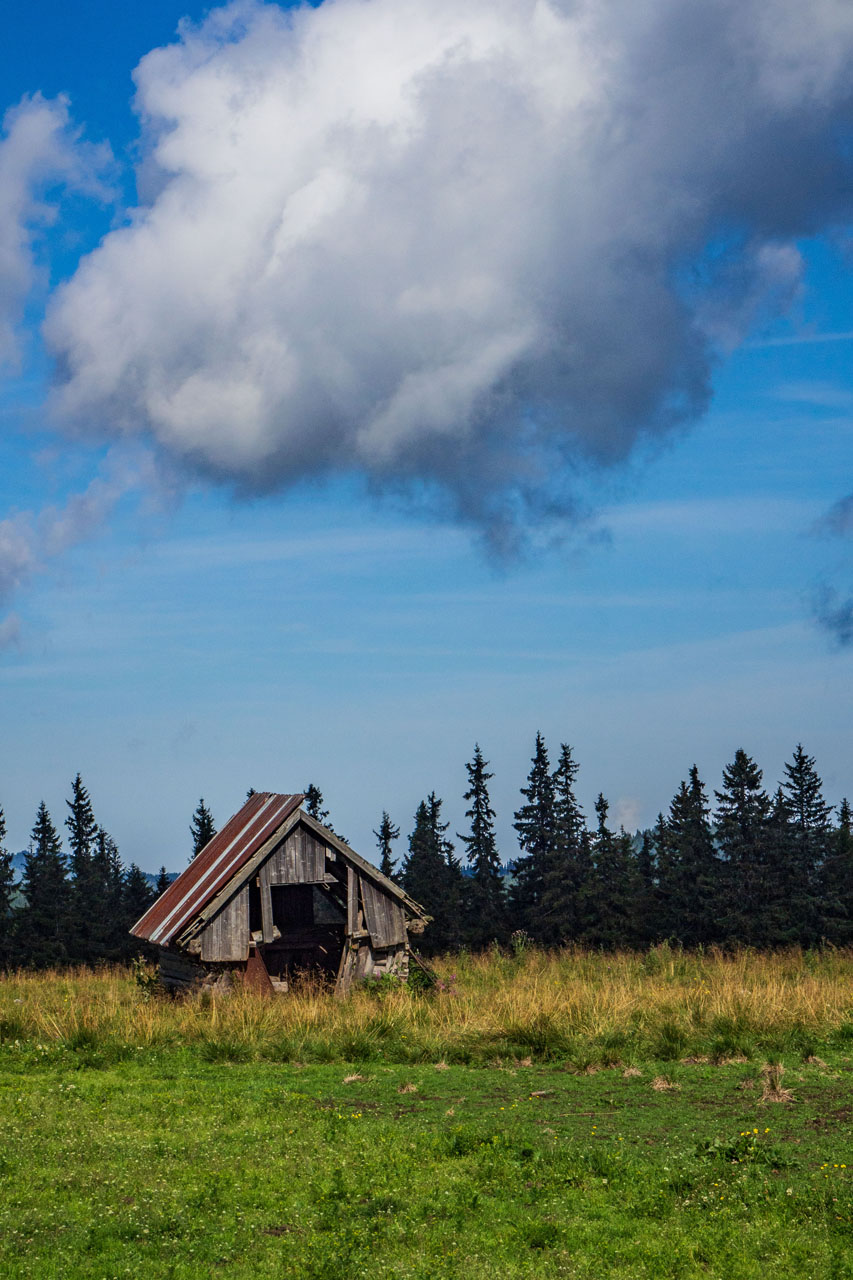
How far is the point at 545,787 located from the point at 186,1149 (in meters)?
43.6

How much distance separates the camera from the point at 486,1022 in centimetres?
1638

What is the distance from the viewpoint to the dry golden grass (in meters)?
15.4

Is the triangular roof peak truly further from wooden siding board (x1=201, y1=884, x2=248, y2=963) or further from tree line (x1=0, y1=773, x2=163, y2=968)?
tree line (x1=0, y1=773, x2=163, y2=968)

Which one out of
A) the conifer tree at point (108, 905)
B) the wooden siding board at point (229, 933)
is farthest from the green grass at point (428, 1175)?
the conifer tree at point (108, 905)

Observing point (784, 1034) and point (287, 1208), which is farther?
point (784, 1034)

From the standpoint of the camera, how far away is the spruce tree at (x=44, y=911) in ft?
192

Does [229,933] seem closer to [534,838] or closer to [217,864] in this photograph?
[217,864]

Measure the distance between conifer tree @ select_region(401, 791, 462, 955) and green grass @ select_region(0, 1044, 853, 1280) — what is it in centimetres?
3992

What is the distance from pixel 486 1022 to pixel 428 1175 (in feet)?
20.8

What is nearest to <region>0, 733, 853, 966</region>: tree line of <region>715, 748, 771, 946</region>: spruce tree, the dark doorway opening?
<region>715, 748, 771, 946</region>: spruce tree

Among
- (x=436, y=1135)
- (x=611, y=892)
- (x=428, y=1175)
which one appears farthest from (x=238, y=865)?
(x=611, y=892)

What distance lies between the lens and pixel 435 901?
5428 centimetres

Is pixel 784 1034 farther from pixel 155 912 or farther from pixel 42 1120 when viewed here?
pixel 155 912

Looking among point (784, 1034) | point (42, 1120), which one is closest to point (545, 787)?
point (784, 1034)
